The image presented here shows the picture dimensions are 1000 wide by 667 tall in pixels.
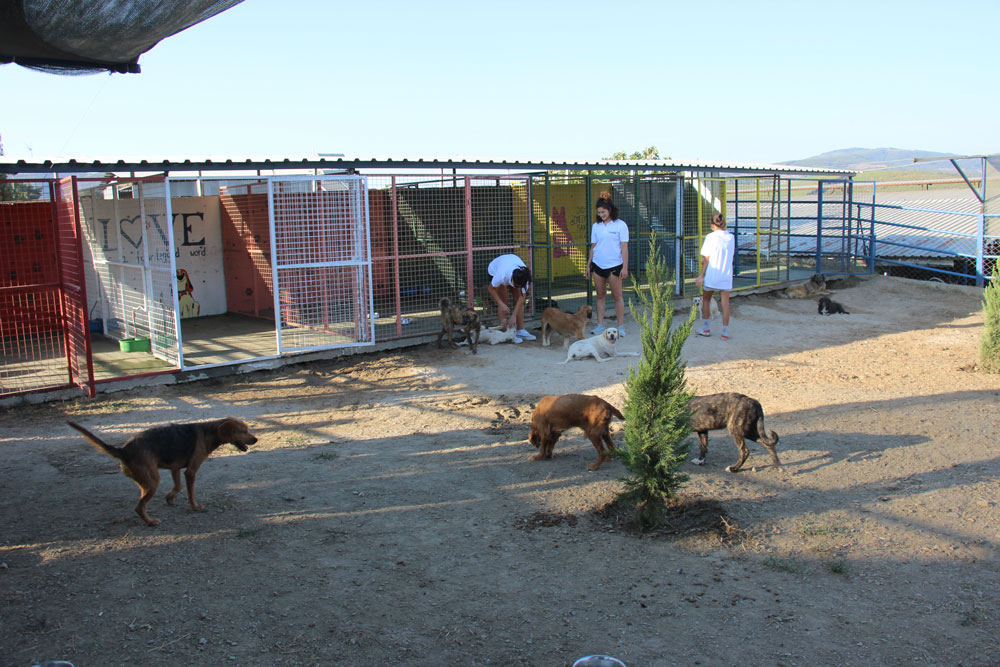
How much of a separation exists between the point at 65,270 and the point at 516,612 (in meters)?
7.97

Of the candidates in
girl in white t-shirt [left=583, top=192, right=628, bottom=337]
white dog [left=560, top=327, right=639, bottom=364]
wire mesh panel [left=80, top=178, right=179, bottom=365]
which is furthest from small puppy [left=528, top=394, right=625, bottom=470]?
wire mesh panel [left=80, top=178, right=179, bottom=365]

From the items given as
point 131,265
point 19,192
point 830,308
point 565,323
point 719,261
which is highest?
point 19,192

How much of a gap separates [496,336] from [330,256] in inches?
108

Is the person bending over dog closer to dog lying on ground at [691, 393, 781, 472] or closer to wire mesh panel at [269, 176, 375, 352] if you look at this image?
wire mesh panel at [269, 176, 375, 352]

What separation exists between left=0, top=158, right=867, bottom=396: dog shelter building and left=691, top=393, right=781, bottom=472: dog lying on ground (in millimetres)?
2271

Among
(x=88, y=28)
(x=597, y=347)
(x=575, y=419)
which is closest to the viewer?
(x=88, y=28)

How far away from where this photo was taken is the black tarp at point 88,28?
→ 13.6 ft

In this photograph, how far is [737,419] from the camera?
19.4 feet

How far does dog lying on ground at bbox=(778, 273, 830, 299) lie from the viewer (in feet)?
52.9

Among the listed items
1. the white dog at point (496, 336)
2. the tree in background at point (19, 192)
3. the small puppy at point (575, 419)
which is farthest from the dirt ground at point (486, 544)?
the tree in background at point (19, 192)

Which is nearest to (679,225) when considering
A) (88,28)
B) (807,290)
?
(807,290)

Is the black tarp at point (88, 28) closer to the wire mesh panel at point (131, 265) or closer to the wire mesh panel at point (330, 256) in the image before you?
the wire mesh panel at point (330, 256)

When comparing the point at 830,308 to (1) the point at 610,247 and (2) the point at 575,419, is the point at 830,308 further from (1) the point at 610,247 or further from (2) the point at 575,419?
(2) the point at 575,419

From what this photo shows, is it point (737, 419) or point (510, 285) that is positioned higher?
point (510, 285)
